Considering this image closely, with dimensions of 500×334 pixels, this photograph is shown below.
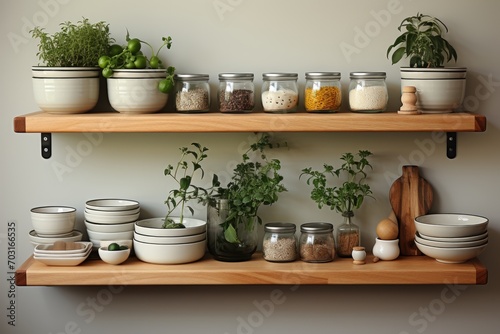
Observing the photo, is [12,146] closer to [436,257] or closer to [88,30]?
[88,30]

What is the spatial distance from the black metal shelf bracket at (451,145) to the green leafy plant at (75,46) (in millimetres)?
1149

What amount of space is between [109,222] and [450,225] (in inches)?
43.2

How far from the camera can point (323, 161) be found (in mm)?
2752

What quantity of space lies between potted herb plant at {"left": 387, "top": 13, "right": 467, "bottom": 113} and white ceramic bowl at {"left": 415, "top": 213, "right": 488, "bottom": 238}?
359 mm

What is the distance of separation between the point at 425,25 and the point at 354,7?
0.78ft

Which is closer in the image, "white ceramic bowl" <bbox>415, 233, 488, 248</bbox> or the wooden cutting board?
"white ceramic bowl" <bbox>415, 233, 488, 248</bbox>

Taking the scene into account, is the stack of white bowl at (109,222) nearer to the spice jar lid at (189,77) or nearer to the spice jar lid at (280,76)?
the spice jar lid at (189,77)

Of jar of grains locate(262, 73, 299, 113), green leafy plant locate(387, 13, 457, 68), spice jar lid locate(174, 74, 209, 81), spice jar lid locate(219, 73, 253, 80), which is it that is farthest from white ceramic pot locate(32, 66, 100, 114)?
green leafy plant locate(387, 13, 457, 68)

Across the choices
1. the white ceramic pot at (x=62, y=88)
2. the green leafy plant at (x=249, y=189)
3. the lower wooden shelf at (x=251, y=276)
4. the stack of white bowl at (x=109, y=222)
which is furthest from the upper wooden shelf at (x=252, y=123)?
the lower wooden shelf at (x=251, y=276)

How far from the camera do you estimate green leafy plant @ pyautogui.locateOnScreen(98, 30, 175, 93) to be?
8.43ft

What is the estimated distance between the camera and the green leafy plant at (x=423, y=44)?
259cm

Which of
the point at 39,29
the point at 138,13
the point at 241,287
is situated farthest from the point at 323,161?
the point at 39,29

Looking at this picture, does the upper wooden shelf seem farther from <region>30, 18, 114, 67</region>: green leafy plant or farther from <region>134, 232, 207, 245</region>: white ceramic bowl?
<region>134, 232, 207, 245</region>: white ceramic bowl

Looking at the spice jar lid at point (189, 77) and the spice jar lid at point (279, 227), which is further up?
the spice jar lid at point (189, 77)
